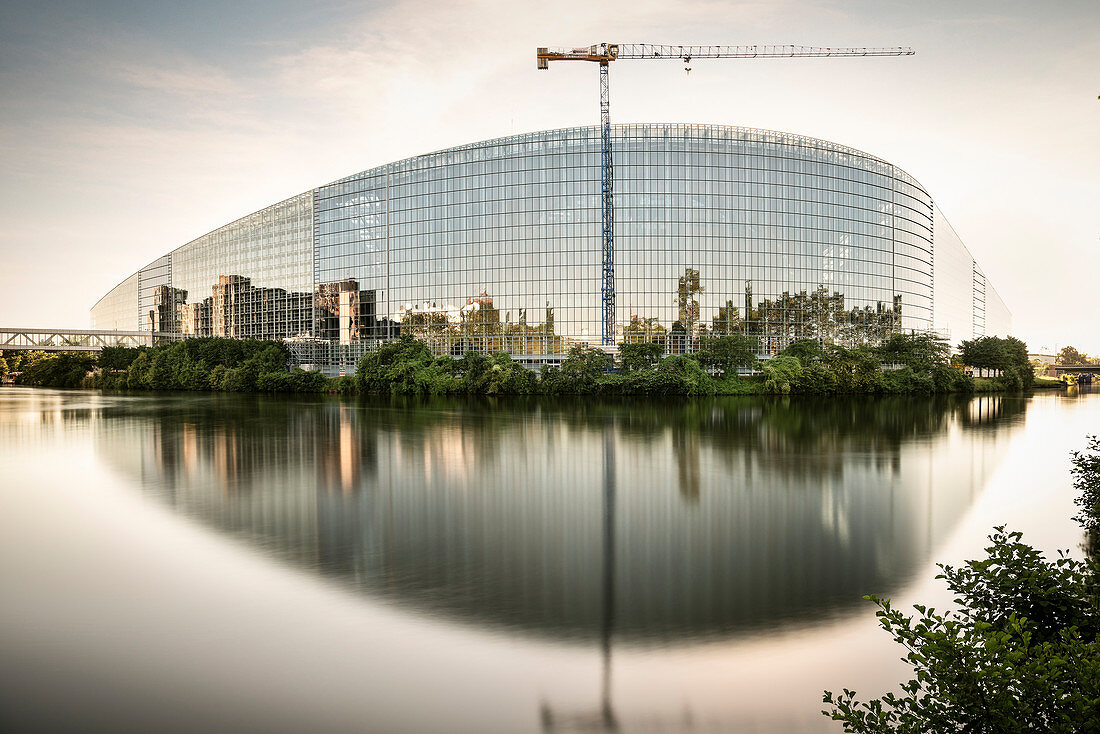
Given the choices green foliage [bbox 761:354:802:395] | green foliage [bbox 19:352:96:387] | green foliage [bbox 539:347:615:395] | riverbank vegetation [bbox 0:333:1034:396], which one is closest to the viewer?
green foliage [bbox 761:354:802:395]

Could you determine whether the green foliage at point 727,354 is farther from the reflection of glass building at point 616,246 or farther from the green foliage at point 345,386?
the green foliage at point 345,386

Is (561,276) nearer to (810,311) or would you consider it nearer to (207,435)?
(810,311)

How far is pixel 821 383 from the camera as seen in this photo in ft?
204

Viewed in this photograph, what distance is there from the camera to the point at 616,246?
253 feet

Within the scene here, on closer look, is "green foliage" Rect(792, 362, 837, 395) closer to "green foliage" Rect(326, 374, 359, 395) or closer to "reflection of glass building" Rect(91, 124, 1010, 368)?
"reflection of glass building" Rect(91, 124, 1010, 368)

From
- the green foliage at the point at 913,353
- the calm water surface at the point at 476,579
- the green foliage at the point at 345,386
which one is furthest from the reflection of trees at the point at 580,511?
the green foliage at the point at 913,353

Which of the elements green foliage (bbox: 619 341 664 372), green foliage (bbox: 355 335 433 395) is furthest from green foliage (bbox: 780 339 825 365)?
green foliage (bbox: 355 335 433 395)

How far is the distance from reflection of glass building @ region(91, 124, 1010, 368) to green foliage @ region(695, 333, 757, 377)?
7.38 meters

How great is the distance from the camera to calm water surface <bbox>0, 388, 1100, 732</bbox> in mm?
6617

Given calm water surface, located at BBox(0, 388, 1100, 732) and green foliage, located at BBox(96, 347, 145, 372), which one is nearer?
calm water surface, located at BBox(0, 388, 1100, 732)

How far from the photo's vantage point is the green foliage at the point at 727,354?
67.6m

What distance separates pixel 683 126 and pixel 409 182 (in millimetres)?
41164

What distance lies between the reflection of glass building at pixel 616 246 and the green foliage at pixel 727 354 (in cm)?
738

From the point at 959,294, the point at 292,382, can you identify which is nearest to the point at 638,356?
the point at 292,382
